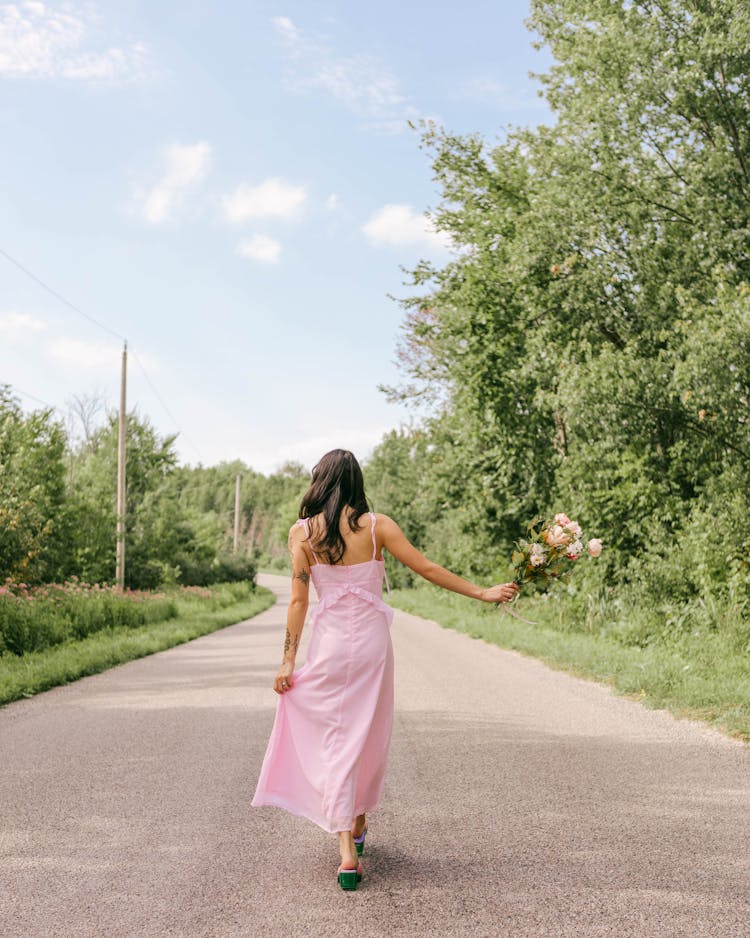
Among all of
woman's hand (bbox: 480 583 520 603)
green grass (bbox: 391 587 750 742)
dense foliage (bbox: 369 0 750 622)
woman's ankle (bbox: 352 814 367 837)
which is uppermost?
dense foliage (bbox: 369 0 750 622)

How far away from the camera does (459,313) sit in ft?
65.8

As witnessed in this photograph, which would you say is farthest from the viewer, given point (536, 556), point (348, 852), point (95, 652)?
point (95, 652)

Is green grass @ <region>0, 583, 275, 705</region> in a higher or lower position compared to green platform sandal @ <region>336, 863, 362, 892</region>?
lower

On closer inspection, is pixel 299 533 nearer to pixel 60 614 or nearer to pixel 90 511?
pixel 60 614

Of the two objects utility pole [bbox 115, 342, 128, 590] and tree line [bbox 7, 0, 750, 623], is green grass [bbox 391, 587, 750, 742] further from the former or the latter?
utility pole [bbox 115, 342, 128, 590]

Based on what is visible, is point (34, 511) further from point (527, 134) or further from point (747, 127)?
point (747, 127)

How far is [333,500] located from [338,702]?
3.38 feet

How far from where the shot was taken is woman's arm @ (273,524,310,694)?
473 cm

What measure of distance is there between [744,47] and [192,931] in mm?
15095

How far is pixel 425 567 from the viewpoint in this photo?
4812 millimetres

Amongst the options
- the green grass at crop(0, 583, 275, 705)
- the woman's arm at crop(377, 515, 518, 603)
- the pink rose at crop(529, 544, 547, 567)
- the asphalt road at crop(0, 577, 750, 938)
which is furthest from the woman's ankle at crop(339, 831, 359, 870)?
the green grass at crop(0, 583, 275, 705)

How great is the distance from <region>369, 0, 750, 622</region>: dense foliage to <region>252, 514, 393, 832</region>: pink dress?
33.4 feet

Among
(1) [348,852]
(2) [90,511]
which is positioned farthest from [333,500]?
(2) [90,511]

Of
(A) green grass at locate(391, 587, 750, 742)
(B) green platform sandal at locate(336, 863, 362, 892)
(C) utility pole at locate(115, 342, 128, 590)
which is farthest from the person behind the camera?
(C) utility pole at locate(115, 342, 128, 590)
